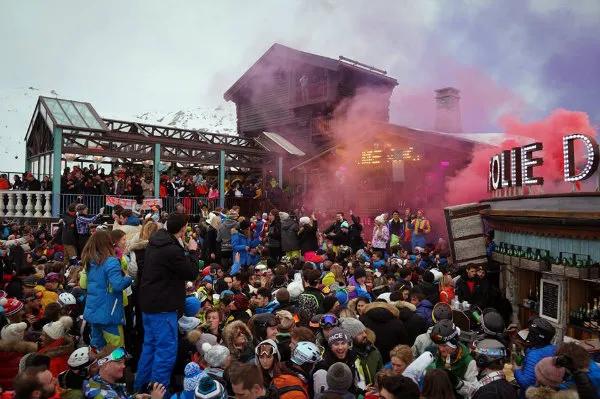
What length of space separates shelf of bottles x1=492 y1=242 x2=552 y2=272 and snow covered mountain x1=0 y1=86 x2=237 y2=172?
56.0 meters

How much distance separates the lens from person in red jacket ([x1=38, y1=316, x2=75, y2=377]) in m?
4.61

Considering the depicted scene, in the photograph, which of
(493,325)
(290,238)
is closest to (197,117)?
(290,238)

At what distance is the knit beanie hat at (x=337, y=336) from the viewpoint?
413 cm

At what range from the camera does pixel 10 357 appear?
4438mm

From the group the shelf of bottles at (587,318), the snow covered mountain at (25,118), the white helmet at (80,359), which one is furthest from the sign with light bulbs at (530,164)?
the snow covered mountain at (25,118)

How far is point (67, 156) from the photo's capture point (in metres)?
18.7

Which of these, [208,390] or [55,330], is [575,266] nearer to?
[208,390]

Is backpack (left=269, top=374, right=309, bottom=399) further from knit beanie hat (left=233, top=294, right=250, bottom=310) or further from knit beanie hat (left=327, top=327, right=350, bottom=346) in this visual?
knit beanie hat (left=233, top=294, right=250, bottom=310)

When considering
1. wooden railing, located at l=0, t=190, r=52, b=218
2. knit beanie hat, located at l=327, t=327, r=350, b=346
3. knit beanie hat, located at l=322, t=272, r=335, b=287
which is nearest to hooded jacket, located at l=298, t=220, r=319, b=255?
knit beanie hat, located at l=322, t=272, r=335, b=287

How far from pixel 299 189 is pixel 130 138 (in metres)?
7.96

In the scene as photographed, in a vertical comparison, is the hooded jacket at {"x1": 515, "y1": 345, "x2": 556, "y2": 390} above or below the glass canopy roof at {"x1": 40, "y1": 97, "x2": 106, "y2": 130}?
below

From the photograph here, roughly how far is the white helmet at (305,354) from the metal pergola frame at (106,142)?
1425cm

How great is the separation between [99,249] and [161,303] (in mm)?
918

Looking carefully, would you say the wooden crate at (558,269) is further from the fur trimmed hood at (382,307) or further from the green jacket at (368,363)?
the green jacket at (368,363)
